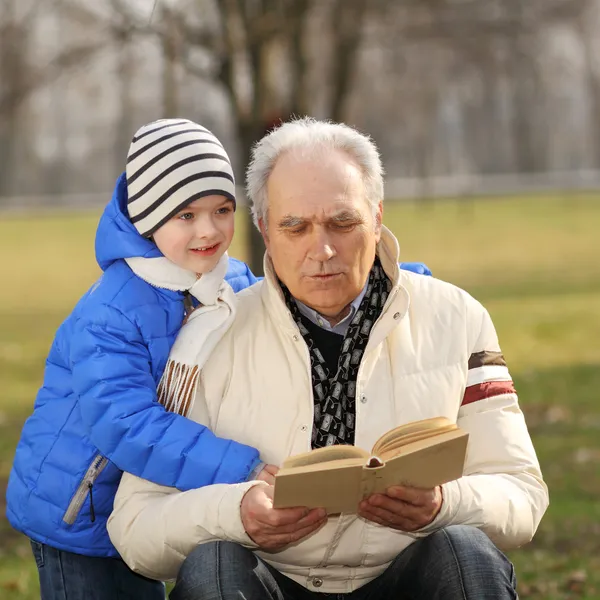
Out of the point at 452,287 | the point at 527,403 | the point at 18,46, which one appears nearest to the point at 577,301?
the point at 527,403

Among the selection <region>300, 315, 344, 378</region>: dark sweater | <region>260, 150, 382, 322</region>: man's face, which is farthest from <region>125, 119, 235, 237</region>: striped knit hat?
<region>300, 315, 344, 378</region>: dark sweater

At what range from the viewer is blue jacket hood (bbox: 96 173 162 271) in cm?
326

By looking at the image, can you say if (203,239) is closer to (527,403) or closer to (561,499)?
(561,499)

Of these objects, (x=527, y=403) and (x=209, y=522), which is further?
(x=527, y=403)

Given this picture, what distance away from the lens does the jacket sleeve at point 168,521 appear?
285cm

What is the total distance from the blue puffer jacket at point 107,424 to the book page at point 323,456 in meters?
0.32

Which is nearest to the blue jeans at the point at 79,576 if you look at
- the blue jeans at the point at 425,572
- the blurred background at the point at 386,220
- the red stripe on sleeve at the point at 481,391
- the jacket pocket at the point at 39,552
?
the jacket pocket at the point at 39,552

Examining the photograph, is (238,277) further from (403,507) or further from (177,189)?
(403,507)

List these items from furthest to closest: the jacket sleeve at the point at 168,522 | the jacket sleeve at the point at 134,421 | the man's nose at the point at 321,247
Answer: the man's nose at the point at 321,247
the jacket sleeve at the point at 134,421
the jacket sleeve at the point at 168,522

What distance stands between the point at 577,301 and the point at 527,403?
6127 mm

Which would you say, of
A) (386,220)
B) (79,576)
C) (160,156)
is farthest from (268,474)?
(386,220)

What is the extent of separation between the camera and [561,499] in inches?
248

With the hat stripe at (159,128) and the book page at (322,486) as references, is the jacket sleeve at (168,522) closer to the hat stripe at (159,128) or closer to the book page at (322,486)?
the book page at (322,486)

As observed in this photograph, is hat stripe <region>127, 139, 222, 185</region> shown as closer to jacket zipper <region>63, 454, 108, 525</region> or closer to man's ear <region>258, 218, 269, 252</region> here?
man's ear <region>258, 218, 269, 252</region>
